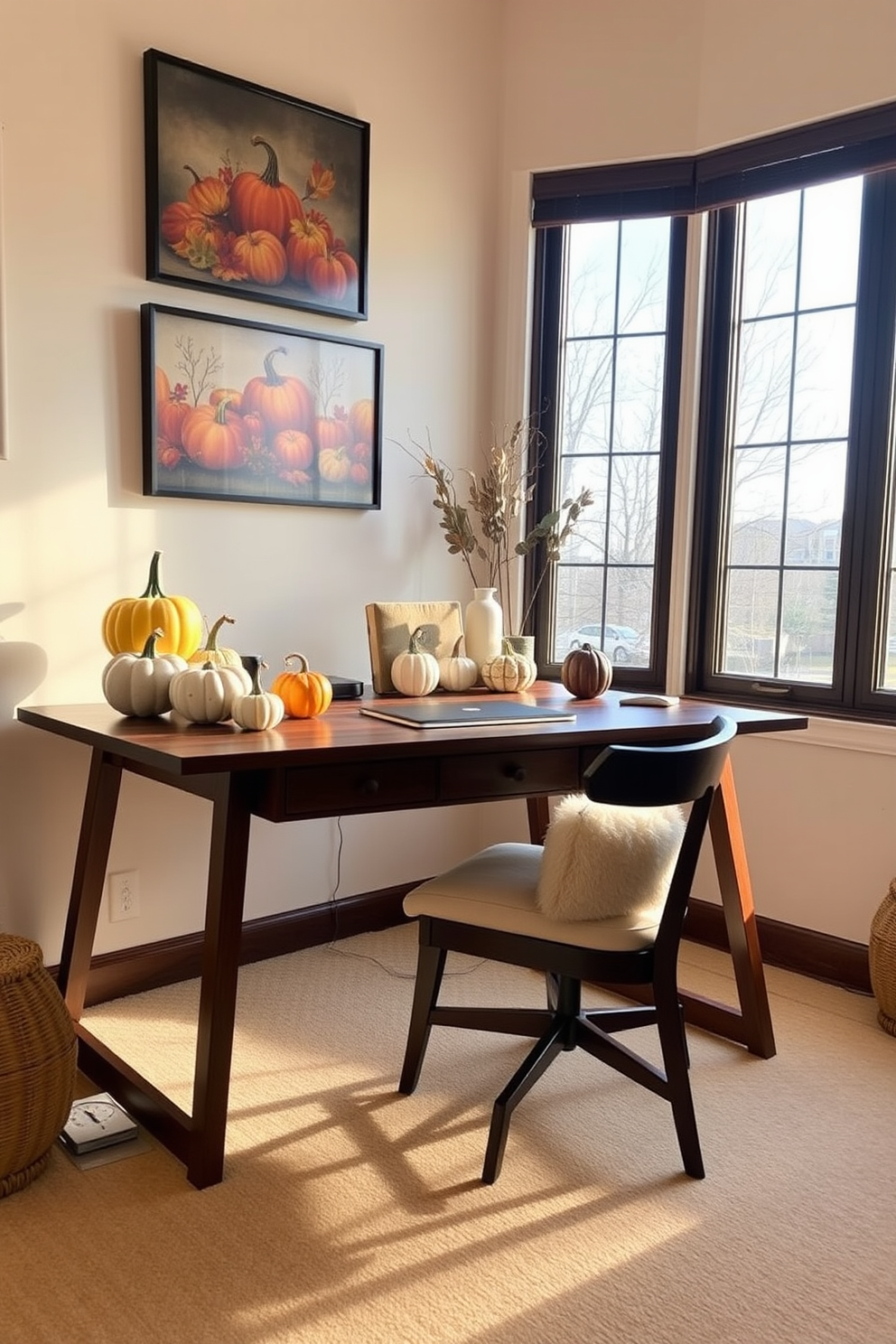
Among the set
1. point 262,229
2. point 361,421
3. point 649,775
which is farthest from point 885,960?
point 262,229

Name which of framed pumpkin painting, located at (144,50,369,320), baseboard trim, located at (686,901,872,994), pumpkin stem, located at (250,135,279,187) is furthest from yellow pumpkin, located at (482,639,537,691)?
pumpkin stem, located at (250,135,279,187)

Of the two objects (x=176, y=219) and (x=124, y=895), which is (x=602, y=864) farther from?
(x=176, y=219)

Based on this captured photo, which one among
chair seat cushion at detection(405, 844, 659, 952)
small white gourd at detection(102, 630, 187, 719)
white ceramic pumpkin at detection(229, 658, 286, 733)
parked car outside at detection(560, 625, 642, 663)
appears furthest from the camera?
parked car outside at detection(560, 625, 642, 663)

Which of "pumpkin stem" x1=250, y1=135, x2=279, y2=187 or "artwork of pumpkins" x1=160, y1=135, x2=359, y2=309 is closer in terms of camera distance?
"artwork of pumpkins" x1=160, y1=135, x2=359, y2=309

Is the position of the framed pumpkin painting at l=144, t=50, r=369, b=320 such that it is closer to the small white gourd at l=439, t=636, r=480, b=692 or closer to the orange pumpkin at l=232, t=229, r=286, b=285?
the orange pumpkin at l=232, t=229, r=286, b=285

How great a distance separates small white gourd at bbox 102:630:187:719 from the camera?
210 cm

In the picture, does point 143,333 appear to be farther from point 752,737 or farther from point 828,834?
point 828,834

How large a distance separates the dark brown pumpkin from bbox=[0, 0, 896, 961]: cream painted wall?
0.66m

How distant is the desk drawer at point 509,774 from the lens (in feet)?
6.67

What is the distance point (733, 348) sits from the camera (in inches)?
123

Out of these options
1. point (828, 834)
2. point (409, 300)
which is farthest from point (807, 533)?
point (409, 300)

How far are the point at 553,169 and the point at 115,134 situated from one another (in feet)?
4.49

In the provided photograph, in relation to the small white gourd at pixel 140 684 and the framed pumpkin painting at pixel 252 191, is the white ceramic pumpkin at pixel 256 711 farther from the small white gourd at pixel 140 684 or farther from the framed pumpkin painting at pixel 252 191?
the framed pumpkin painting at pixel 252 191

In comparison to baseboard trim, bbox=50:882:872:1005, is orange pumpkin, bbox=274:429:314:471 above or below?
above
